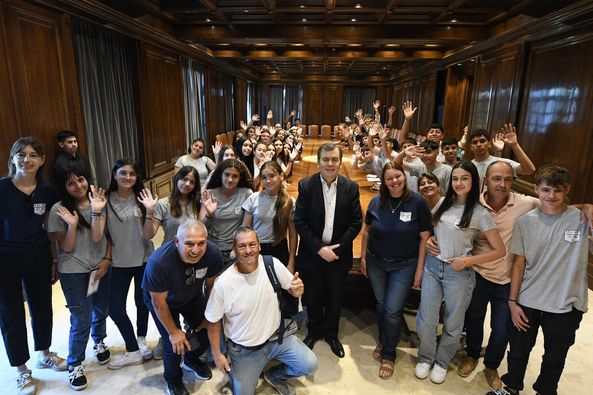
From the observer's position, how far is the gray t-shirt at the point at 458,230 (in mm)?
2150

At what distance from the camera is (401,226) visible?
91.9 inches

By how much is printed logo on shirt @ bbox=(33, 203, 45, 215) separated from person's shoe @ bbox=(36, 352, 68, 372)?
40.2 inches

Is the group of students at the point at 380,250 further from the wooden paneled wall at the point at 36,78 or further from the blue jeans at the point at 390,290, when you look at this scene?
the wooden paneled wall at the point at 36,78

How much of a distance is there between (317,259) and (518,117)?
440 centimetres

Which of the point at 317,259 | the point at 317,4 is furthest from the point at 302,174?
the point at 317,259

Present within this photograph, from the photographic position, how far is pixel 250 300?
2.05 m

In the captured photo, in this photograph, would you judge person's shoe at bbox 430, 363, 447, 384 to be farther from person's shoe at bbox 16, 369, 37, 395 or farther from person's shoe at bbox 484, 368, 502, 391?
person's shoe at bbox 16, 369, 37, 395

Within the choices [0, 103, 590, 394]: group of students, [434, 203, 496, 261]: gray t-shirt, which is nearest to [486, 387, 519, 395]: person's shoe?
[0, 103, 590, 394]: group of students

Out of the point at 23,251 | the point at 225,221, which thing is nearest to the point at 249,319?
the point at 225,221

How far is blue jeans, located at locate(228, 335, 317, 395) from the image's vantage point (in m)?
2.14

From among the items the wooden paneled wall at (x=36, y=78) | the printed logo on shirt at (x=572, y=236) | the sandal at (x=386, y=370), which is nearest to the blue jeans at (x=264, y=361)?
the sandal at (x=386, y=370)

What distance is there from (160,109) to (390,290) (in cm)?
513

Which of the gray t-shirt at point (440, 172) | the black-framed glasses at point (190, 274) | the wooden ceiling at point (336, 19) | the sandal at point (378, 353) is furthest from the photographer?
the wooden ceiling at point (336, 19)

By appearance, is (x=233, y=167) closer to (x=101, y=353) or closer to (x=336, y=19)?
(x=101, y=353)
